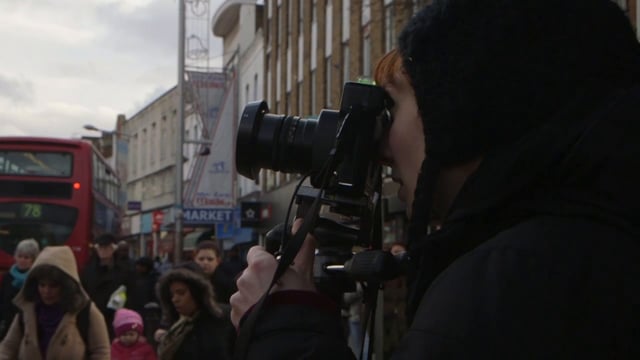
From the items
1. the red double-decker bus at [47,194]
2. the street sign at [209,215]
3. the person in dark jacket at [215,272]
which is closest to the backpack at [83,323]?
the person in dark jacket at [215,272]

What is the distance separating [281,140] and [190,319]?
3.19 m

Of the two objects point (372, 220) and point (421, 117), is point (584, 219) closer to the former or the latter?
point (421, 117)

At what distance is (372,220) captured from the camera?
1.95 meters

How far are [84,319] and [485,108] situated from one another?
4.77 metres

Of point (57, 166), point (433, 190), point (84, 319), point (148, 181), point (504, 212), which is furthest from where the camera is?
point (148, 181)

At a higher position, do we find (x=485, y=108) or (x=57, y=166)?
(x=57, y=166)

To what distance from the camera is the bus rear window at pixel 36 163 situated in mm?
16812

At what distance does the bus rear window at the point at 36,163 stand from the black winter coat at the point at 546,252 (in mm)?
16283

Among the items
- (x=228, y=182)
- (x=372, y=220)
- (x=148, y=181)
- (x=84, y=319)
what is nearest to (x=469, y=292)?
(x=372, y=220)

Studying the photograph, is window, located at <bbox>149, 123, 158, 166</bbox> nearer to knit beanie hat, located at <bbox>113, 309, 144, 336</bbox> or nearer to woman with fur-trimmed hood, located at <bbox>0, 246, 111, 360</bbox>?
knit beanie hat, located at <bbox>113, 309, 144, 336</bbox>

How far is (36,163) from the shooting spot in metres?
16.9

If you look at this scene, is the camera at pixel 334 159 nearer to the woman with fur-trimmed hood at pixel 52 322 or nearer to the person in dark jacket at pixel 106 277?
the woman with fur-trimmed hood at pixel 52 322

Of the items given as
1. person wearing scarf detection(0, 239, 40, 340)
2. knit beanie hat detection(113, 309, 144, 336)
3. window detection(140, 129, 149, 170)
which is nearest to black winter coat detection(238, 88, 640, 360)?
knit beanie hat detection(113, 309, 144, 336)

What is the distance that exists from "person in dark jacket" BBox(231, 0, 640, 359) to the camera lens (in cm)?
31
